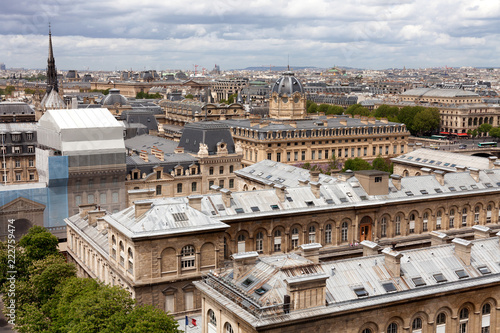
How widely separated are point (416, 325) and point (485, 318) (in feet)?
21.4

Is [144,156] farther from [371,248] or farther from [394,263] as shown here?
[394,263]

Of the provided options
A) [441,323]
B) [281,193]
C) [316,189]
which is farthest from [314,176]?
[441,323]

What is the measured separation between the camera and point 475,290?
44.6m

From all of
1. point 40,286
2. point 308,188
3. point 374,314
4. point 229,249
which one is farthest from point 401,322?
point 40,286

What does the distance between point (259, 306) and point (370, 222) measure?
31367mm

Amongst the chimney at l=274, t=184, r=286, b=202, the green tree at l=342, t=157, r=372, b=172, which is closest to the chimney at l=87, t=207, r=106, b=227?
the chimney at l=274, t=184, r=286, b=202

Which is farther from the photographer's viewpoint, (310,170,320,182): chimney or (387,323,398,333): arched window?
(310,170,320,182): chimney

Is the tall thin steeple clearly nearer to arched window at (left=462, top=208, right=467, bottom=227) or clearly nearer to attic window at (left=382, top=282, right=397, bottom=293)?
arched window at (left=462, top=208, right=467, bottom=227)

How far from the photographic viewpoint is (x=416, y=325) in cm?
4306

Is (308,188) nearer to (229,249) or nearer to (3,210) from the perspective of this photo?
(229,249)

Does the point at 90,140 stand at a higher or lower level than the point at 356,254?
higher

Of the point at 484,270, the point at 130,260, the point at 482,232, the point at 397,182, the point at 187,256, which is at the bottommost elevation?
the point at 130,260

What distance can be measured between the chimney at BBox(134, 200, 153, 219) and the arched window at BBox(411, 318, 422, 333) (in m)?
24.1

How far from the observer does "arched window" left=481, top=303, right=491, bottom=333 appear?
45.6 m
